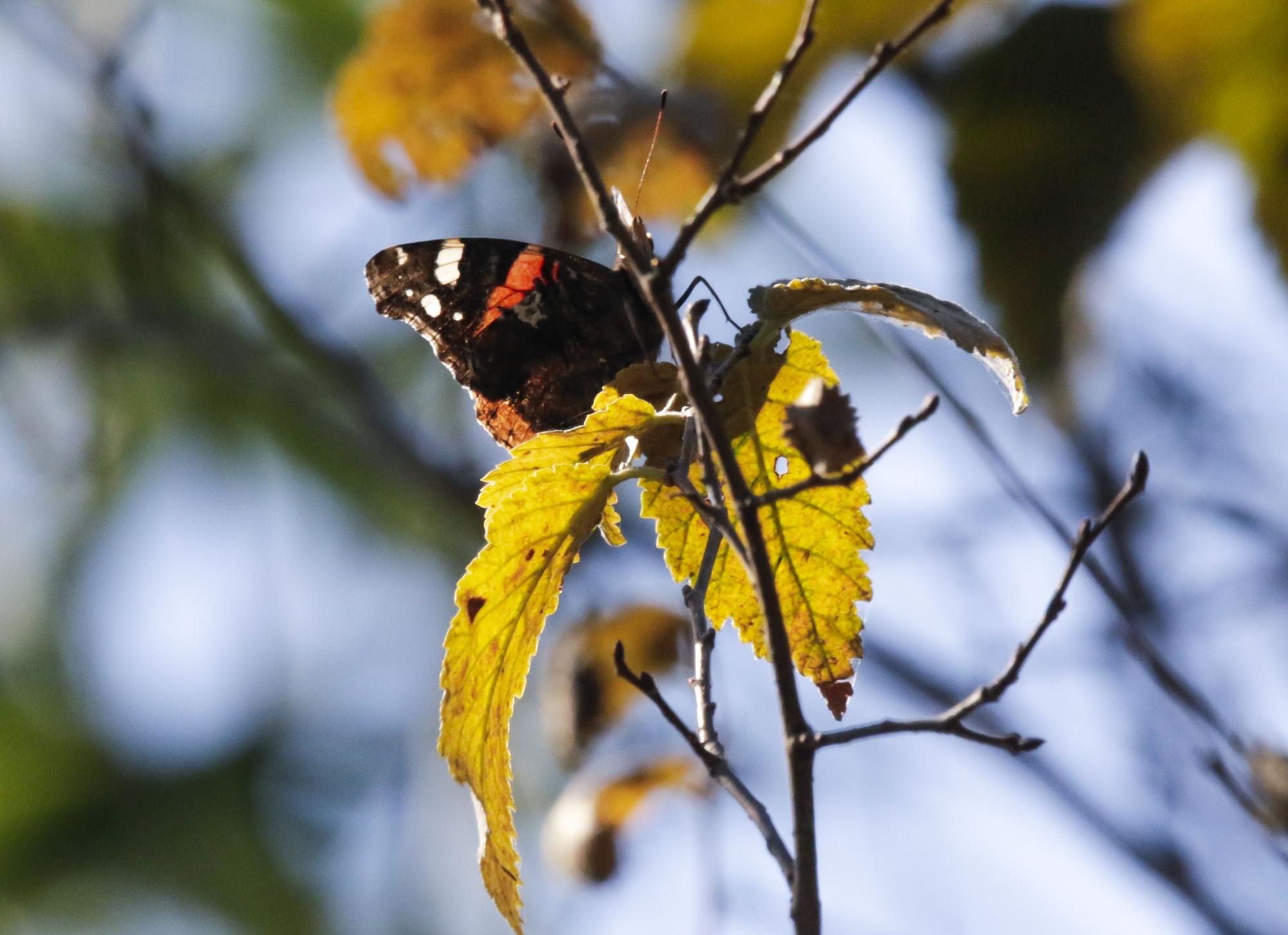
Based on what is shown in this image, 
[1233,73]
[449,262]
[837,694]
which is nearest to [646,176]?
[449,262]

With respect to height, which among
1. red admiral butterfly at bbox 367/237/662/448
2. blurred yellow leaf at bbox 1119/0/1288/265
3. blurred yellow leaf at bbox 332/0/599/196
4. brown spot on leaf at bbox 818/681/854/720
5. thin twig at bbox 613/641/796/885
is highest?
blurred yellow leaf at bbox 332/0/599/196

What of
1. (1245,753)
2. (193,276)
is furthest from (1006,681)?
(193,276)

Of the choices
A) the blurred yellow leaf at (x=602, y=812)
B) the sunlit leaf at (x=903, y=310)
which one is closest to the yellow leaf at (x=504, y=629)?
the sunlit leaf at (x=903, y=310)

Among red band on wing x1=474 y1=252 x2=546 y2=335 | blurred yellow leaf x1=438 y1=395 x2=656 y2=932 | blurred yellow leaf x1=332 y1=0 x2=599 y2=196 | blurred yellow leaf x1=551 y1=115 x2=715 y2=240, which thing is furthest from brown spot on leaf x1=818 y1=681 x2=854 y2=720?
blurred yellow leaf x1=332 y1=0 x2=599 y2=196

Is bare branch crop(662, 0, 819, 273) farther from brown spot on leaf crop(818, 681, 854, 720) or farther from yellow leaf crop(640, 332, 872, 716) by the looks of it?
brown spot on leaf crop(818, 681, 854, 720)

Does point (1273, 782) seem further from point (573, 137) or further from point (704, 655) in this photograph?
point (573, 137)

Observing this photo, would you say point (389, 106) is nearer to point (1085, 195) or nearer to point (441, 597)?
point (1085, 195)

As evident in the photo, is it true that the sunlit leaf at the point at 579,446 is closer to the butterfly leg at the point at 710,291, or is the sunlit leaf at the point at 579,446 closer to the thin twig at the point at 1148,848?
the butterfly leg at the point at 710,291
